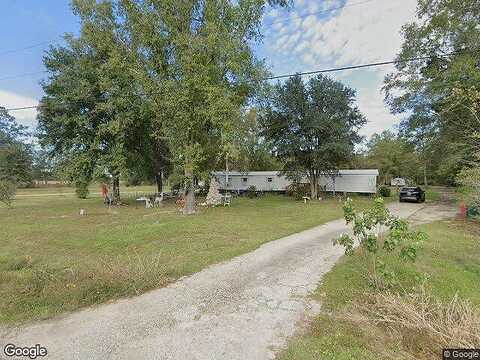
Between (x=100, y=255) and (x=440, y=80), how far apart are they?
1931 cm

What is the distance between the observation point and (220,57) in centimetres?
1334

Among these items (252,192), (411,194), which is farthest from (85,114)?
(411,194)

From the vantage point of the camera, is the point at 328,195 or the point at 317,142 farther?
the point at 328,195

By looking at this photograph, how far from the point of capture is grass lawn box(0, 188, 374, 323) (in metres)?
4.54

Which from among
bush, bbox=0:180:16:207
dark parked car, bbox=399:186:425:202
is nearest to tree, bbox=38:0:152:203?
bush, bbox=0:180:16:207

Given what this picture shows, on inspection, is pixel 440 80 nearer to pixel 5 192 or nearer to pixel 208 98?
pixel 208 98

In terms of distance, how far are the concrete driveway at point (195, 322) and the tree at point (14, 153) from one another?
5112cm

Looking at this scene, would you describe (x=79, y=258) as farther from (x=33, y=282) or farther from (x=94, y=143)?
(x=94, y=143)

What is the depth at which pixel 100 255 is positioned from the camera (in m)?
7.32

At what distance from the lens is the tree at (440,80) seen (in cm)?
1484

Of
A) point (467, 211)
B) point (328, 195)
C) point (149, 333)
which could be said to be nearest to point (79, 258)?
point (149, 333)

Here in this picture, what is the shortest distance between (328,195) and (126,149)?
1797 cm

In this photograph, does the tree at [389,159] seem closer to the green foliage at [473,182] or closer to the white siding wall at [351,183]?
the white siding wall at [351,183]

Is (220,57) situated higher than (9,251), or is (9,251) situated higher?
(220,57)
